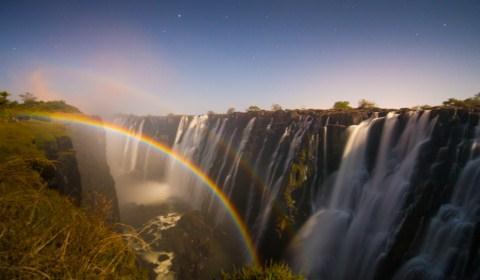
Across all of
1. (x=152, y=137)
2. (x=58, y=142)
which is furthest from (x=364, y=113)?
(x=152, y=137)

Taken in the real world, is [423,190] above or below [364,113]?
below

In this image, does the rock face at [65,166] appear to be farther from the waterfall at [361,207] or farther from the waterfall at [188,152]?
the waterfall at [188,152]

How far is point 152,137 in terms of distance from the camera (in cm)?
6581

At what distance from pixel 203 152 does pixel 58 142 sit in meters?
29.3

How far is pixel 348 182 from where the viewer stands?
1942 centimetres

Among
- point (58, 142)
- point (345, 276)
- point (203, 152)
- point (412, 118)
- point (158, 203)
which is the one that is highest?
point (412, 118)

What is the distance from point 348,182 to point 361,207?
253 cm

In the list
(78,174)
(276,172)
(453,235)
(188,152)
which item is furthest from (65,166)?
(188,152)

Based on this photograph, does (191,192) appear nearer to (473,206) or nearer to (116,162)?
(473,206)

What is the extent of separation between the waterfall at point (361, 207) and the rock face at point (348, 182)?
0.23ft

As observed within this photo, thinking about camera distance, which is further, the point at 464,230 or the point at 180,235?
the point at 180,235

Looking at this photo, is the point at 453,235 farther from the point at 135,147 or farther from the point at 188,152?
the point at 135,147

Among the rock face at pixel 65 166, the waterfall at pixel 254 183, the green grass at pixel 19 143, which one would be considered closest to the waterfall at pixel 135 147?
the waterfall at pixel 254 183

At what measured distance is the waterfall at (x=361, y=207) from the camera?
15.3m
